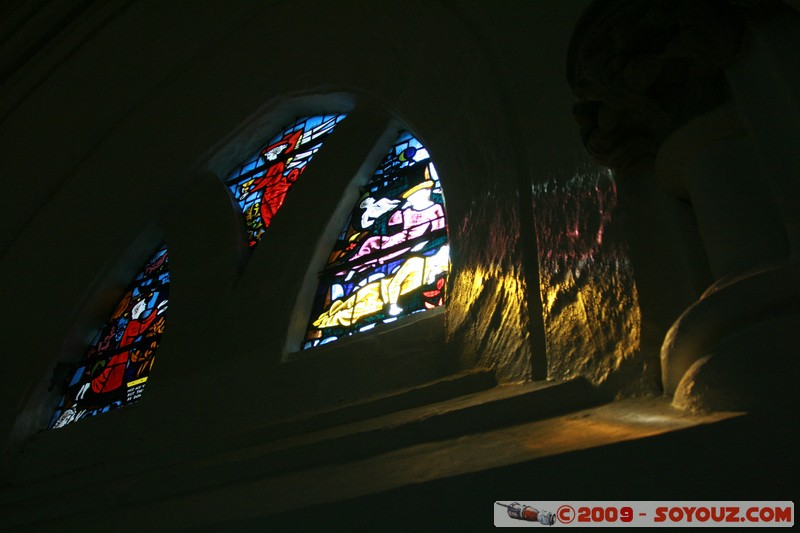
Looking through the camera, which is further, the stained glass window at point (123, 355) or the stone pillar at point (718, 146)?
the stained glass window at point (123, 355)

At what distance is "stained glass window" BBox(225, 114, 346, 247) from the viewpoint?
15.3 feet

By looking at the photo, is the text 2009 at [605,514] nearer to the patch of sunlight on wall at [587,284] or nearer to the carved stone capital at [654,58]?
the patch of sunlight on wall at [587,284]

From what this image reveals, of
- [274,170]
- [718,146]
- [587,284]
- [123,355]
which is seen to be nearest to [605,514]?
[718,146]

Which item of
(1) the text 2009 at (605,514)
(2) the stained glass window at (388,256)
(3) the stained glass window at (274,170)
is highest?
(3) the stained glass window at (274,170)

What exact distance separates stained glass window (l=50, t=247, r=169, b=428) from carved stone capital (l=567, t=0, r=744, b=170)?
10.4ft

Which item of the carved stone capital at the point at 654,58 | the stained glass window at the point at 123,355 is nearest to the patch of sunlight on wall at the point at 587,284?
the carved stone capital at the point at 654,58

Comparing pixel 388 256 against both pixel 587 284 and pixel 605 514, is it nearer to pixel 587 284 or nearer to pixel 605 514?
pixel 587 284

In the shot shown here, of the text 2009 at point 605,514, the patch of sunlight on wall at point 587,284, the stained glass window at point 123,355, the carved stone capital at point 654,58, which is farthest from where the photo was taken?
the stained glass window at point 123,355

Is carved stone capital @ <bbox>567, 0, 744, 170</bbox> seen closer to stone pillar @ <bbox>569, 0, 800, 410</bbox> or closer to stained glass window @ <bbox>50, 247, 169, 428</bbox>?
stone pillar @ <bbox>569, 0, 800, 410</bbox>

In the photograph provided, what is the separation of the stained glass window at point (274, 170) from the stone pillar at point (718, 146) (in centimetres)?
307

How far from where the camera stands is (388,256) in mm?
3715

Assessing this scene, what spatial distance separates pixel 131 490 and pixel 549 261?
166 cm

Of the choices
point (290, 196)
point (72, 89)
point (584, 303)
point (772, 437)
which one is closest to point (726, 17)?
point (584, 303)

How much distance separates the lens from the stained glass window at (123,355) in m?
4.27
